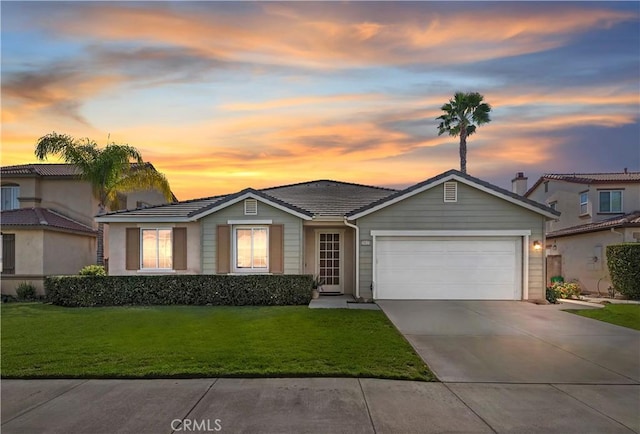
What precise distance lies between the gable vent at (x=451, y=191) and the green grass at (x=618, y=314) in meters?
4.97

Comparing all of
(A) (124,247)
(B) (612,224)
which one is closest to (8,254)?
(A) (124,247)

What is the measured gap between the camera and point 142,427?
422 centimetres

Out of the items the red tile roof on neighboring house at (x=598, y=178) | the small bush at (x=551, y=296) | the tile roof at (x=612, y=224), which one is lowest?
the small bush at (x=551, y=296)

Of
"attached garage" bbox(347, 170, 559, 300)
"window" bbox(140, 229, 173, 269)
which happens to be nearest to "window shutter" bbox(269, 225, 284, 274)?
"attached garage" bbox(347, 170, 559, 300)

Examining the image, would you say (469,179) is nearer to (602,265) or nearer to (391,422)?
(602,265)

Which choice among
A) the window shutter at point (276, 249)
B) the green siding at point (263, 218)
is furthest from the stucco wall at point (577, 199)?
the window shutter at point (276, 249)

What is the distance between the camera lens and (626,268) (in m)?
15.9

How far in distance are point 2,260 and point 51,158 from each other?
4.58m

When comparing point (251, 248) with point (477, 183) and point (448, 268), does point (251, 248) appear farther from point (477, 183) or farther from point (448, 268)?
point (477, 183)

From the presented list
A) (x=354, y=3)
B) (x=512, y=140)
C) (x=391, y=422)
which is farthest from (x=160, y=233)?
(x=512, y=140)

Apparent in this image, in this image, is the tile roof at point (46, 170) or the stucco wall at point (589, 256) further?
the tile roof at point (46, 170)

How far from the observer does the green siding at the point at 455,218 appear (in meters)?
14.2

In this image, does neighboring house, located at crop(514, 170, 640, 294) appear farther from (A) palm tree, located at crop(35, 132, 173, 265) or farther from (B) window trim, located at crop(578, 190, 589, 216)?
(A) palm tree, located at crop(35, 132, 173, 265)

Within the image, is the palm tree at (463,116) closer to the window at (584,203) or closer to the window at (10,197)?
the window at (584,203)
